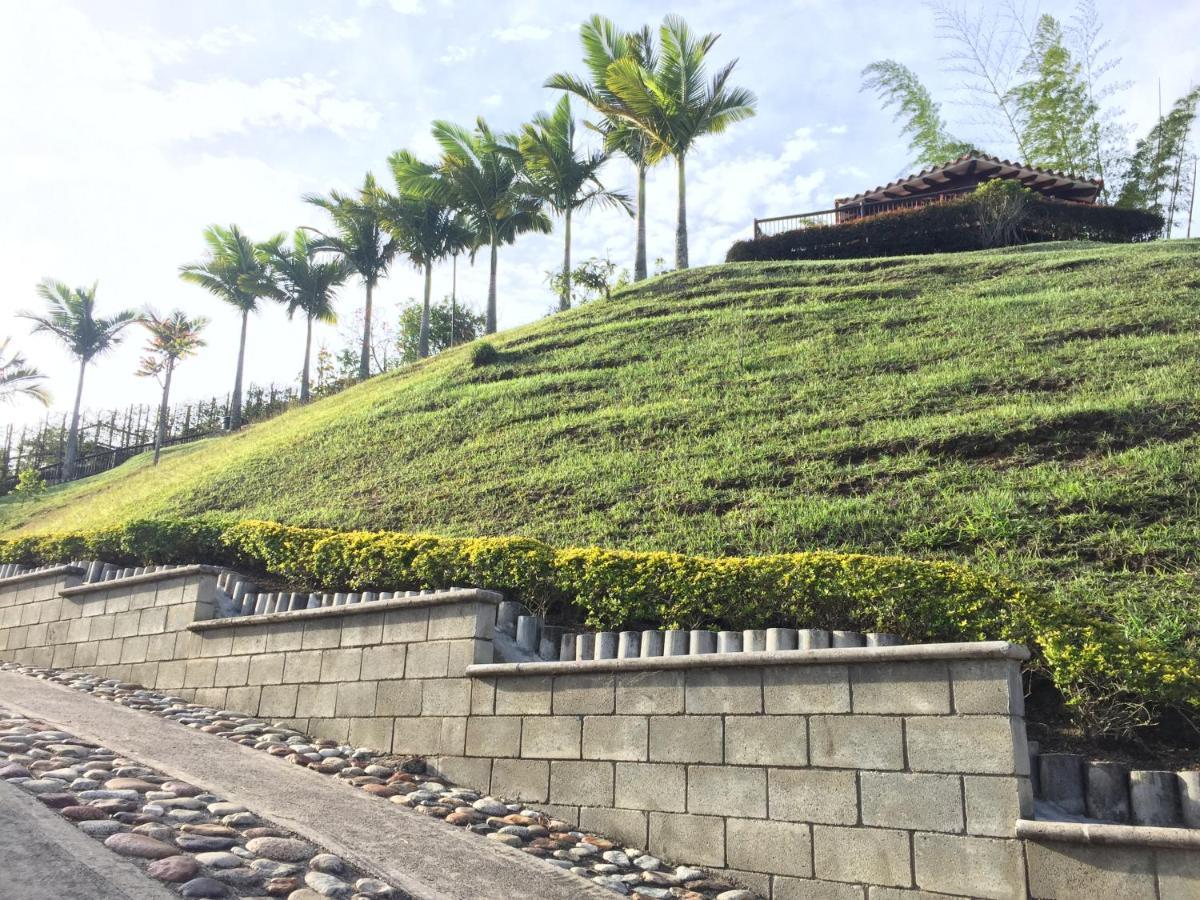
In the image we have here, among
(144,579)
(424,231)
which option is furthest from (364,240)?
(144,579)

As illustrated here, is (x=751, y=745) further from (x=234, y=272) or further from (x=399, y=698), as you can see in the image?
(x=234, y=272)

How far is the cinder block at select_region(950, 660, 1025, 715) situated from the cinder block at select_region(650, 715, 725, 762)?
124 cm

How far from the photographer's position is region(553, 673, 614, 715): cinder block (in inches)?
205

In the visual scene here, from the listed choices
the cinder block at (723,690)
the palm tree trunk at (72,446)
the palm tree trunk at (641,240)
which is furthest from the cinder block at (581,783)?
the palm tree trunk at (72,446)

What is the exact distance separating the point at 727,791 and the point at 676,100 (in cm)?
2104

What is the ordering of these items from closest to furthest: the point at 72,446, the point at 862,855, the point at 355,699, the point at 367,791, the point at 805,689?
the point at 862,855, the point at 805,689, the point at 367,791, the point at 355,699, the point at 72,446

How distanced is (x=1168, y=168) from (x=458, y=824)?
2644 centimetres

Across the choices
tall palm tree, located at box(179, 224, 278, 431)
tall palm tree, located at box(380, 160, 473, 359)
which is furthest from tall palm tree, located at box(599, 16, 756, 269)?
tall palm tree, located at box(179, 224, 278, 431)

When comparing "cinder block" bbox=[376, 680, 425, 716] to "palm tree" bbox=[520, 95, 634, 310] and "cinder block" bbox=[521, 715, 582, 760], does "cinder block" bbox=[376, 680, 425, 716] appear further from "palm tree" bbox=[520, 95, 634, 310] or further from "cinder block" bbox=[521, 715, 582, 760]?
"palm tree" bbox=[520, 95, 634, 310]

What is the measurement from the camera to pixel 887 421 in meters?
9.48

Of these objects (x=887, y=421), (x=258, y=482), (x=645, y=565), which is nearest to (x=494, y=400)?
(x=258, y=482)

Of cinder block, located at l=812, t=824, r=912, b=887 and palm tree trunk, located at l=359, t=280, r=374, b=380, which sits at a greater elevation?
palm tree trunk, located at l=359, t=280, r=374, b=380

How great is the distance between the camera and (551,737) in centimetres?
534

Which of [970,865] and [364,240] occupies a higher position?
[364,240]
